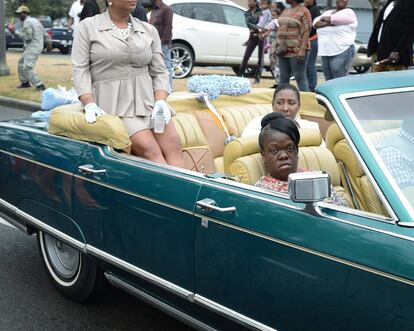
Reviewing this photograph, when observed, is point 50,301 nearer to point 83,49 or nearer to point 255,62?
point 83,49

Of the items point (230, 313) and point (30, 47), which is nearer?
point (230, 313)

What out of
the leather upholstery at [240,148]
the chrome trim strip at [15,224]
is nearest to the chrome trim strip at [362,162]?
the leather upholstery at [240,148]

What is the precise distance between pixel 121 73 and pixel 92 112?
19.2 inches

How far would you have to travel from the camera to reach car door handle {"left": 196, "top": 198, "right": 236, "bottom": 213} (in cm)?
259

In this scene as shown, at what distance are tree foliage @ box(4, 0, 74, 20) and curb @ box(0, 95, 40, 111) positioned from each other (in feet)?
103

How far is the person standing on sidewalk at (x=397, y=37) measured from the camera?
6.36 meters

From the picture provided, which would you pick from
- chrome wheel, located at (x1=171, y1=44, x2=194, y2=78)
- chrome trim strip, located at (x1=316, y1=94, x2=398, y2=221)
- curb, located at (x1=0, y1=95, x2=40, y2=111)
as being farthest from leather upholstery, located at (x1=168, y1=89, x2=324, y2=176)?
chrome wheel, located at (x1=171, y1=44, x2=194, y2=78)

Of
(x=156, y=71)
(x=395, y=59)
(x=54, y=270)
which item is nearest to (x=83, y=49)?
(x=156, y=71)

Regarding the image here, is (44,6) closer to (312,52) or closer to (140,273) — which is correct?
(312,52)

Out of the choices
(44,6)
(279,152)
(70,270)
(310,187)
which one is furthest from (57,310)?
(44,6)

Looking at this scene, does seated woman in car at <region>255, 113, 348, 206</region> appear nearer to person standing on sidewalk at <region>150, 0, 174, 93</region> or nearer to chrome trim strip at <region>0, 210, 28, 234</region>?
chrome trim strip at <region>0, 210, 28, 234</region>

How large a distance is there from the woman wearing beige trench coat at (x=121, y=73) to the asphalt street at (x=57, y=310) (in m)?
0.91

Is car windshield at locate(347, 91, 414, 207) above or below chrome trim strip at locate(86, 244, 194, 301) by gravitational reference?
above

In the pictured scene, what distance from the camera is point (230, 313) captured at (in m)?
2.60
